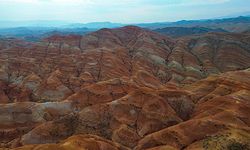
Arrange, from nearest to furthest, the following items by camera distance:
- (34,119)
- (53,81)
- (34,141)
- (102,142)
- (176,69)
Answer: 1. (102,142)
2. (34,141)
3. (34,119)
4. (53,81)
5. (176,69)

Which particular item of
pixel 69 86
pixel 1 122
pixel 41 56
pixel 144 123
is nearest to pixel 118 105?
pixel 144 123

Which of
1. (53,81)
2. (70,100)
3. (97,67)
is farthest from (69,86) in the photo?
(70,100)

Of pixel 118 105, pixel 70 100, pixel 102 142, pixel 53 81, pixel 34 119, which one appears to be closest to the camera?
pixel 102 142

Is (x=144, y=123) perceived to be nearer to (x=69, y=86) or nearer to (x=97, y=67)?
(x=69, y=86)

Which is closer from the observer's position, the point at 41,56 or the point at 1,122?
the point at 1,122

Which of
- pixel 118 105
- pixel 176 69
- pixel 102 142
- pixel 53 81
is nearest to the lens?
pixel 102 142

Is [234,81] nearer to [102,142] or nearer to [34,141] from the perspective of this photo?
[102,142]

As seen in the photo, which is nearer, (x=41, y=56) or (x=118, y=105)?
(x=118, y=105)

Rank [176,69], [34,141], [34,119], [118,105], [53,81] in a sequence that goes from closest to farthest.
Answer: [34,141]
[118,105]
[34,119]
[53,81]
[176,69]

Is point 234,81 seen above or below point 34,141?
above
